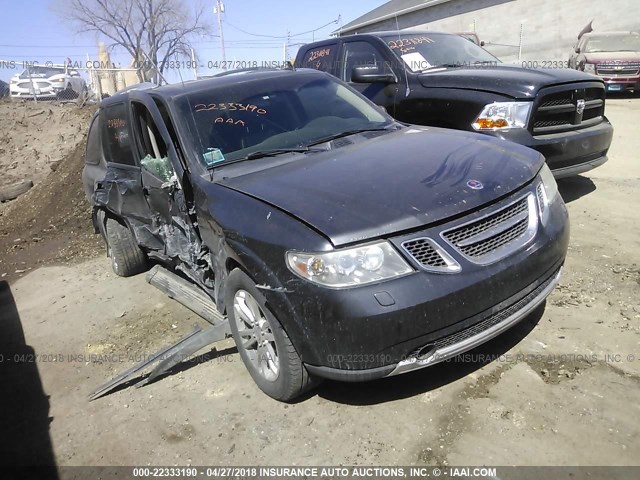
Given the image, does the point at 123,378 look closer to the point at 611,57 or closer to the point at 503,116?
the point at 503,116

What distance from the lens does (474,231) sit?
269cm

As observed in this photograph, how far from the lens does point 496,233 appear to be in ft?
9.04

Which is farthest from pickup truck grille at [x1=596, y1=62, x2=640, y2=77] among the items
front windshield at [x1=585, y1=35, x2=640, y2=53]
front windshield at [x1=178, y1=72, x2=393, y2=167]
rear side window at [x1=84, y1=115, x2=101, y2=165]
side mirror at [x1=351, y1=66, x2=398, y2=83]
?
rear side window at [x1=84, y1=115, x2=101, y2=165]

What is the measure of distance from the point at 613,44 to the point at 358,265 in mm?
16785

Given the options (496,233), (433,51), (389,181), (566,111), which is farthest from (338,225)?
(433,51)

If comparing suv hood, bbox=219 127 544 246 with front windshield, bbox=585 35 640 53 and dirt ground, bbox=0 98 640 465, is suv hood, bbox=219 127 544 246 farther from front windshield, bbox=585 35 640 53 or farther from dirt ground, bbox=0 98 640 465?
front windshield, bbox=585 35 640 53

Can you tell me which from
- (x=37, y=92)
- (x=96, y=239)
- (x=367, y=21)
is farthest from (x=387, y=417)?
(x=367, y=21)

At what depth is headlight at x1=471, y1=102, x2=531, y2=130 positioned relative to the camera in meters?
5.14

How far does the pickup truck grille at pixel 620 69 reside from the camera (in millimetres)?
14125

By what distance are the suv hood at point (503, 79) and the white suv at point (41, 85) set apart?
13.7 meters

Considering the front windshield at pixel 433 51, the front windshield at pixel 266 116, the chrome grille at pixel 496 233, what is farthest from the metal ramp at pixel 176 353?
the front windshield at pixel 433 51

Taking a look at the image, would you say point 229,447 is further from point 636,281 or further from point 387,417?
point 636,281

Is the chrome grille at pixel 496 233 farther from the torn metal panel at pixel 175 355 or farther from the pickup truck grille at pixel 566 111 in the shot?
the pickup truck grille at pixel 566 111

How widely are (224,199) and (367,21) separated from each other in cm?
3202
